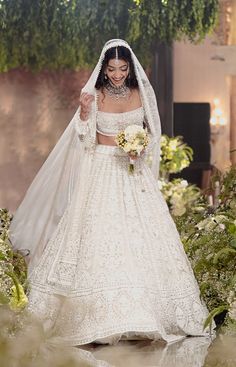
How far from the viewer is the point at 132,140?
5473 mm

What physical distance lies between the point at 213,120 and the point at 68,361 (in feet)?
38.6

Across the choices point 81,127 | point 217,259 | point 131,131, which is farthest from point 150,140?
point 217,259

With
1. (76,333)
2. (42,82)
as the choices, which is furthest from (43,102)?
(76,333)

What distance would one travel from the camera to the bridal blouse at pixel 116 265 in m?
4.96

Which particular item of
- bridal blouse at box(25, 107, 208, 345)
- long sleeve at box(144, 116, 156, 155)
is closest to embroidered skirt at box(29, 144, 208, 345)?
bridal blouse at box(25, 107, 208, 345)

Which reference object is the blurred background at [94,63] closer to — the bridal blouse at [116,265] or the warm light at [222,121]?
the warm light at [222,121]

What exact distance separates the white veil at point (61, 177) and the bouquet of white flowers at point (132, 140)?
0.23 m

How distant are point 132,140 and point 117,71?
19.1 inches

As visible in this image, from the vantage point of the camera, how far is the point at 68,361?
117 centimetres

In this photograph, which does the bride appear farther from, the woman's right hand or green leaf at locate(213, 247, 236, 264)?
green leaf at locate(213, 247, 236, 264)

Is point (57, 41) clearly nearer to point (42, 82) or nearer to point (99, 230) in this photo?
point (42, 82)

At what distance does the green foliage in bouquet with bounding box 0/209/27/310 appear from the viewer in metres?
3.65

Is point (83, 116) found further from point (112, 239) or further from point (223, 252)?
point (223, 252)

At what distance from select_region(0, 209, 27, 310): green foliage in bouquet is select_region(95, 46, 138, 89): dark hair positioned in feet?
3.82
